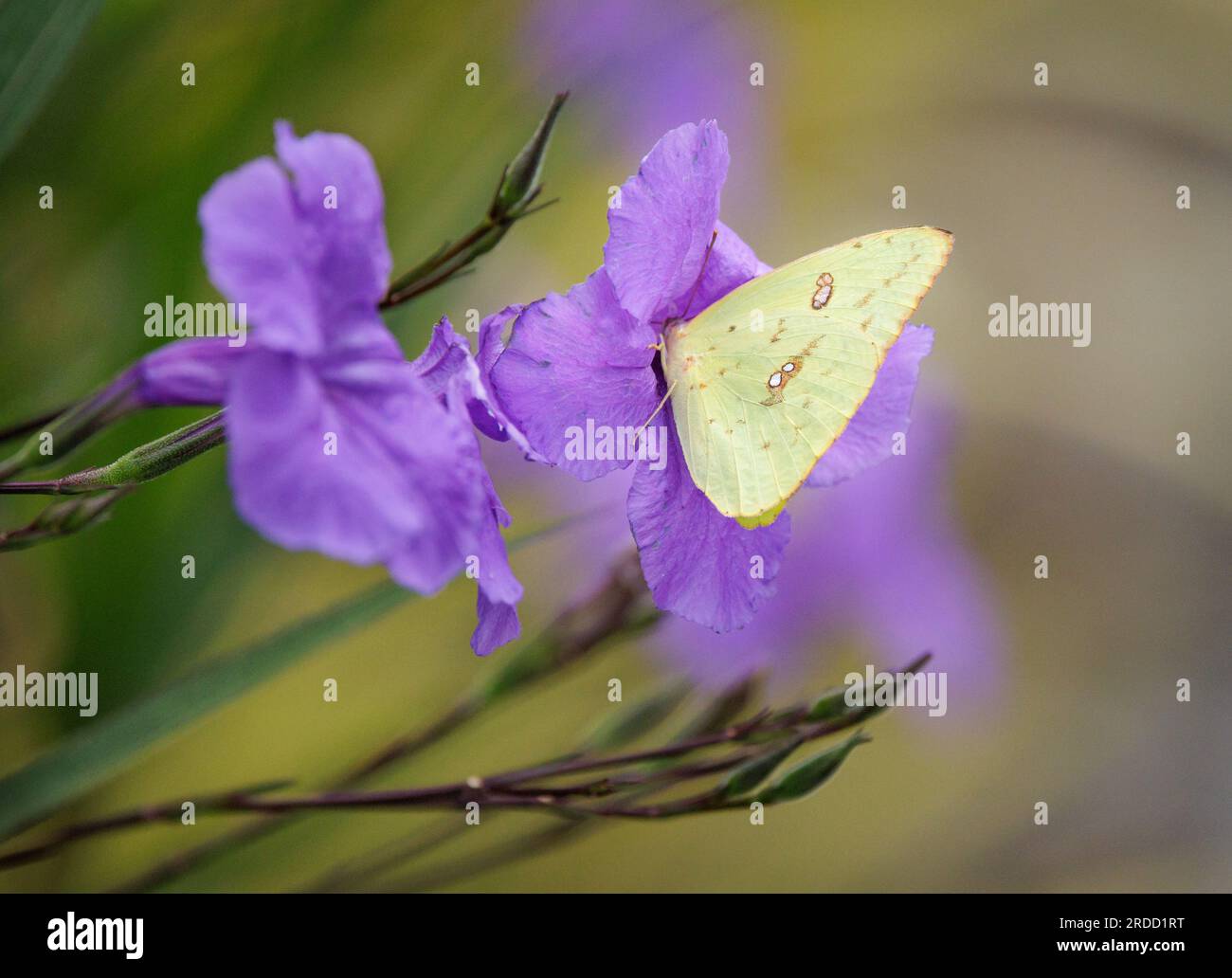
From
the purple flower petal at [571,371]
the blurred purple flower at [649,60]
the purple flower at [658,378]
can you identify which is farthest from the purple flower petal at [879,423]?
the blurred purple flower at [649,60]

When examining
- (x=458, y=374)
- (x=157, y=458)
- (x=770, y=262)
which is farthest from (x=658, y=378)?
(x=770, y=262)

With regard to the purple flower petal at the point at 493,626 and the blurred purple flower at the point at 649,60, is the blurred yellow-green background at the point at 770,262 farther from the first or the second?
the purple flower petal at the point at 493,626

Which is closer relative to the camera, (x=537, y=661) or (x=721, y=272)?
(x=721, y=272)

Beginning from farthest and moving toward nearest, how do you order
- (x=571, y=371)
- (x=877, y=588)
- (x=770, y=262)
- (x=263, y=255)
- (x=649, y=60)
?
(x=770, y=262), (x=649, y=60), (x=877, y=588), (x=571, y=371), (x=263, y=255)

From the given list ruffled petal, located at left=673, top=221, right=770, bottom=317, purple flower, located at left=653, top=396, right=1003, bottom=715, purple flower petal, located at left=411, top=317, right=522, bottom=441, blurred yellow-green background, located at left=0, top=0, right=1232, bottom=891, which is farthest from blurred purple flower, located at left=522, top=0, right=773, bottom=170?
purple flower petal, located at left=411, top=317, right=522, bottom=441

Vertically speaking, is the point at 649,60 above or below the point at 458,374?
above

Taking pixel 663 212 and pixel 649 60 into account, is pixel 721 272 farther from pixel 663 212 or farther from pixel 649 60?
pixel 649 60
